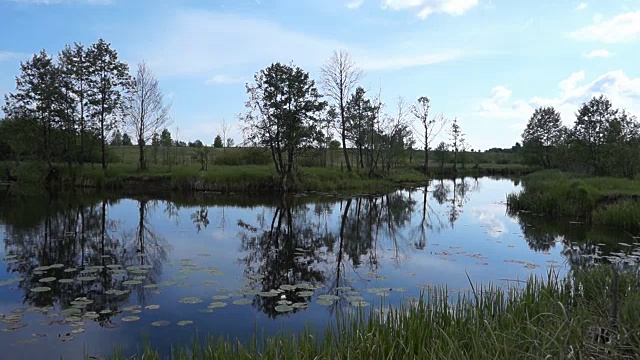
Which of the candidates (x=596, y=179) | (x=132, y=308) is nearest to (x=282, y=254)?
(x=132, y=308)

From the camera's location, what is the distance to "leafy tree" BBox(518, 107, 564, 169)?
61062mm

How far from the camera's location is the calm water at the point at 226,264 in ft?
21.9

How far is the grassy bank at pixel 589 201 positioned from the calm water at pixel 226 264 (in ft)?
4.23

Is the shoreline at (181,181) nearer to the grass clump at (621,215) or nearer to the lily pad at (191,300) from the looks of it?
the grass clump at (621,215)

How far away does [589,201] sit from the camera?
19.3m

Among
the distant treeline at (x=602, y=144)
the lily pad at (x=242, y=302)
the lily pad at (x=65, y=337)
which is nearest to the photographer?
the lily pad at (x=65, y=337)

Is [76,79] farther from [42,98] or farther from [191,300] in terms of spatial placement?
[191,300]

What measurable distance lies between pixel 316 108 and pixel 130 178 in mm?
15122

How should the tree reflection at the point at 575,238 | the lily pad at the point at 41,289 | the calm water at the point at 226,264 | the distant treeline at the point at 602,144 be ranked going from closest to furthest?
the calm water at the point at 226,264, the lily pad at the point at 41,289, the tree reflection at the point at 575,238, the distant treeline at the point at 602,144

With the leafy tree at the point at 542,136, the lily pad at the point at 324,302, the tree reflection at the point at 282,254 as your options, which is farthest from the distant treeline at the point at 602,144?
the lily pad at the point at 324,302

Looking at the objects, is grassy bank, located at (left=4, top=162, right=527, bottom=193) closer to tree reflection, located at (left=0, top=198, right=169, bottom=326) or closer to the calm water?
the calm water

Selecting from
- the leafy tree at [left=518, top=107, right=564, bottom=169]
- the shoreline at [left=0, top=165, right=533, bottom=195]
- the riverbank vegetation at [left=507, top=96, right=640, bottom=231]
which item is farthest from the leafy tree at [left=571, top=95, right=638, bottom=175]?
the leafy tree at [left=518, top=107, right=564, bottom=169]

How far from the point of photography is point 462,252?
13.1 m

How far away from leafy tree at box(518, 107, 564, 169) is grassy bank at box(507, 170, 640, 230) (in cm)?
4011
